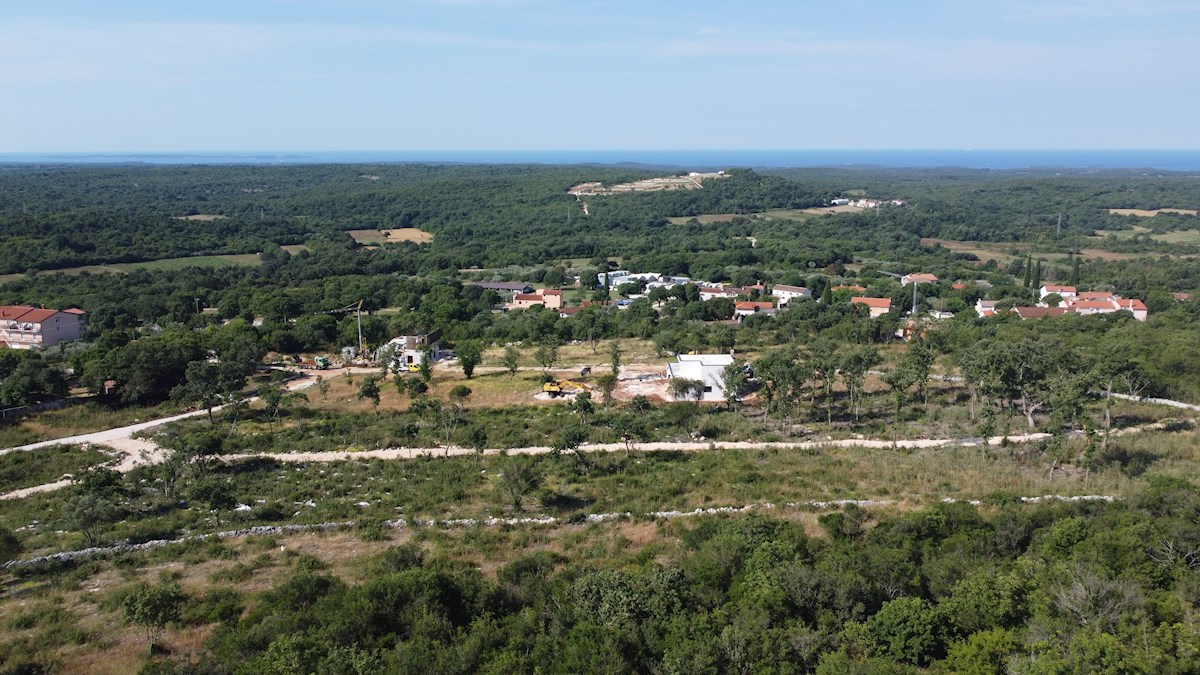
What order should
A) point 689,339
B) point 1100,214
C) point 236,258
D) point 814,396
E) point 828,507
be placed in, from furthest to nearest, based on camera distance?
point 1100,214, point 236,258, point 689,339, point 814,396, point 828,507

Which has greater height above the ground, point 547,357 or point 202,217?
point 202,217

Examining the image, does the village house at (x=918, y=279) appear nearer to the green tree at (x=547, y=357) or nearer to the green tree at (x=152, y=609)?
the green tree at (x=547, y=357)

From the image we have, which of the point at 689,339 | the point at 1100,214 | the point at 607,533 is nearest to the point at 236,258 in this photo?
the point at 689,339

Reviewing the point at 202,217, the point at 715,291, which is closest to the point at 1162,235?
the point at 715,291

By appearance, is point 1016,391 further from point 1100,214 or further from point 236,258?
point 1100,214

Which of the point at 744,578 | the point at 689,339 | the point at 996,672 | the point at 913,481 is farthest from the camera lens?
the point at 689,339

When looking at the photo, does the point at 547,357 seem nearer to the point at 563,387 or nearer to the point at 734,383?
the point at 563,387

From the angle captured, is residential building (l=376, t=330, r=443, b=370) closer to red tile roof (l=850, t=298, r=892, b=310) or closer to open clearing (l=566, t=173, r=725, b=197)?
red tile roof (l=850, t=298, r=892, b=310)
